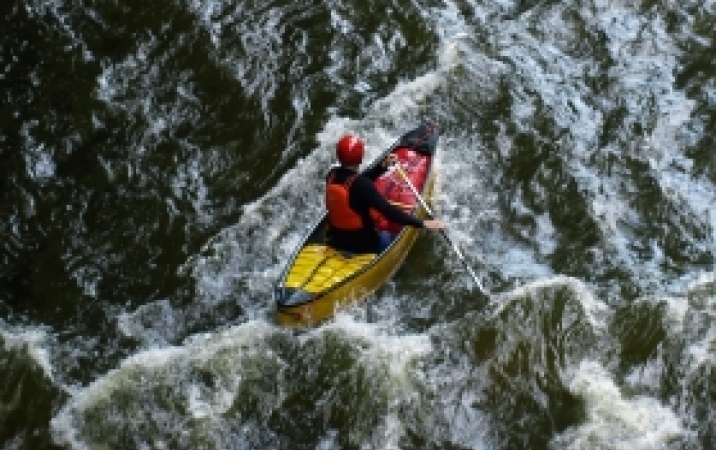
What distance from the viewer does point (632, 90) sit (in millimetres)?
10609

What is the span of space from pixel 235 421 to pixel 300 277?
145 centimetres

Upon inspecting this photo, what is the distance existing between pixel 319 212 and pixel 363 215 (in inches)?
45.7

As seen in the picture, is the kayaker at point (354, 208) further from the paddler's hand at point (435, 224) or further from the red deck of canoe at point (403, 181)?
the red deck of canoe at point (403, 181)

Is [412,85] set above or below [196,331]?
above

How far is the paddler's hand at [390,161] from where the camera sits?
9.58m

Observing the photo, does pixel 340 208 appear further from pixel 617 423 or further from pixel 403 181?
pixel 617 423

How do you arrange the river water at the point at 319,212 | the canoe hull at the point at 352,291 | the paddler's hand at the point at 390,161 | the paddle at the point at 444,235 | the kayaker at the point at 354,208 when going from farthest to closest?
the paddler's hand at the point at 390,161
the paddle at the point at 444,235
the kayaker at the point at 354,208
the canoe hull at the point at 352,291
the river water at the point at 319,212

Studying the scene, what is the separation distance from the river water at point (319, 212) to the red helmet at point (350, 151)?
1.28m

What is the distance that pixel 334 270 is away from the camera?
871 centimetres

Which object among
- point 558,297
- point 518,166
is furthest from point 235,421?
point 518,166

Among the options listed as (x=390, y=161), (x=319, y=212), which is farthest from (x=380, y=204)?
(x=319, y=212)

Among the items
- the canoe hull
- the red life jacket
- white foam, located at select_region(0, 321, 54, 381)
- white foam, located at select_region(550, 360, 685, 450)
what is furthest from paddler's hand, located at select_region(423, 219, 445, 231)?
white foam, located at select_region(0, 321, 54, 381)

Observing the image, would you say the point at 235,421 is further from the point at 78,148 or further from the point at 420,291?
the point at 78,148

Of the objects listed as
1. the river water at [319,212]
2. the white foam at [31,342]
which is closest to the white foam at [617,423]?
the river water at [319,212]
